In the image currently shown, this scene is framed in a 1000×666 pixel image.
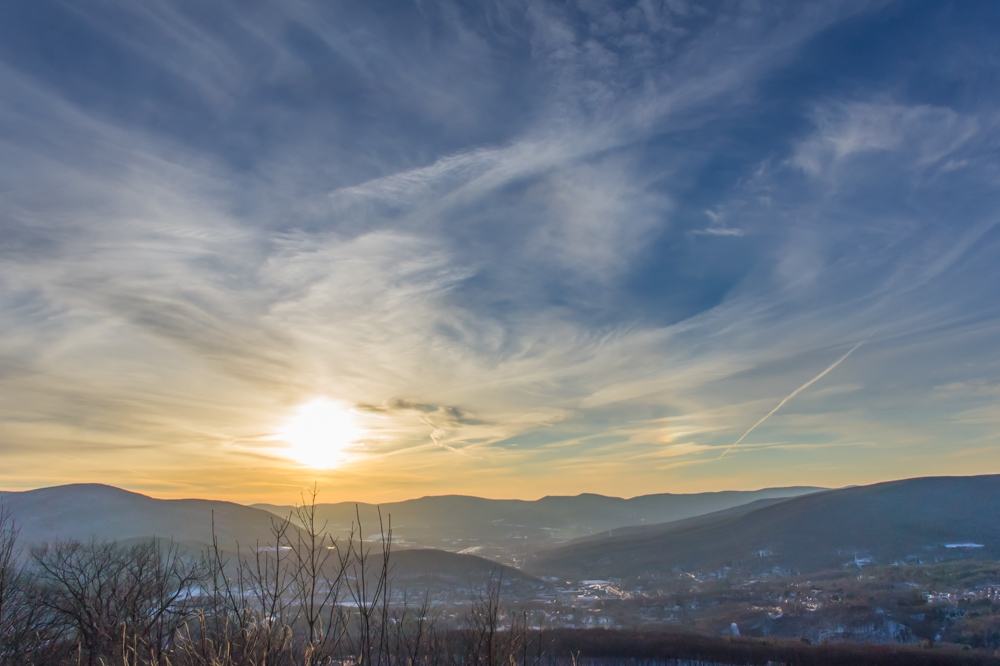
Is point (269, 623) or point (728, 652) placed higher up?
point (269, 623)

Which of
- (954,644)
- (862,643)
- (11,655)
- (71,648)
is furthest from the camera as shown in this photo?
(862,643)

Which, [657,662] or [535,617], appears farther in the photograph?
[535,617]

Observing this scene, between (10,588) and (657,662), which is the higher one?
(10,588)

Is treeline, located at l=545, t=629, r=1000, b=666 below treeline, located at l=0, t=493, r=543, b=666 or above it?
below

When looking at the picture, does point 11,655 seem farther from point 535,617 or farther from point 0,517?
point 535,617

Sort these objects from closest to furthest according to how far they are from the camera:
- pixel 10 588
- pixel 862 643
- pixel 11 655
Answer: pixel 11 655, pixel 10 588, pixel 862 643

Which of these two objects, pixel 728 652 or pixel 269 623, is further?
pixel 728 652

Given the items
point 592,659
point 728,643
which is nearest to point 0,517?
point 592,659

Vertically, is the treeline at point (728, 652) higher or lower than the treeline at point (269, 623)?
lower

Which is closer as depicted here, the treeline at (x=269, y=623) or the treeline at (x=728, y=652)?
the treeline at (x=269, y=623)

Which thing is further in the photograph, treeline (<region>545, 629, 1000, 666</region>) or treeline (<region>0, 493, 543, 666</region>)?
treeline (<region>545, 629, 1000, 666</region>)

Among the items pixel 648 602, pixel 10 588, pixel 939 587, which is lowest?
pixel 648 602
